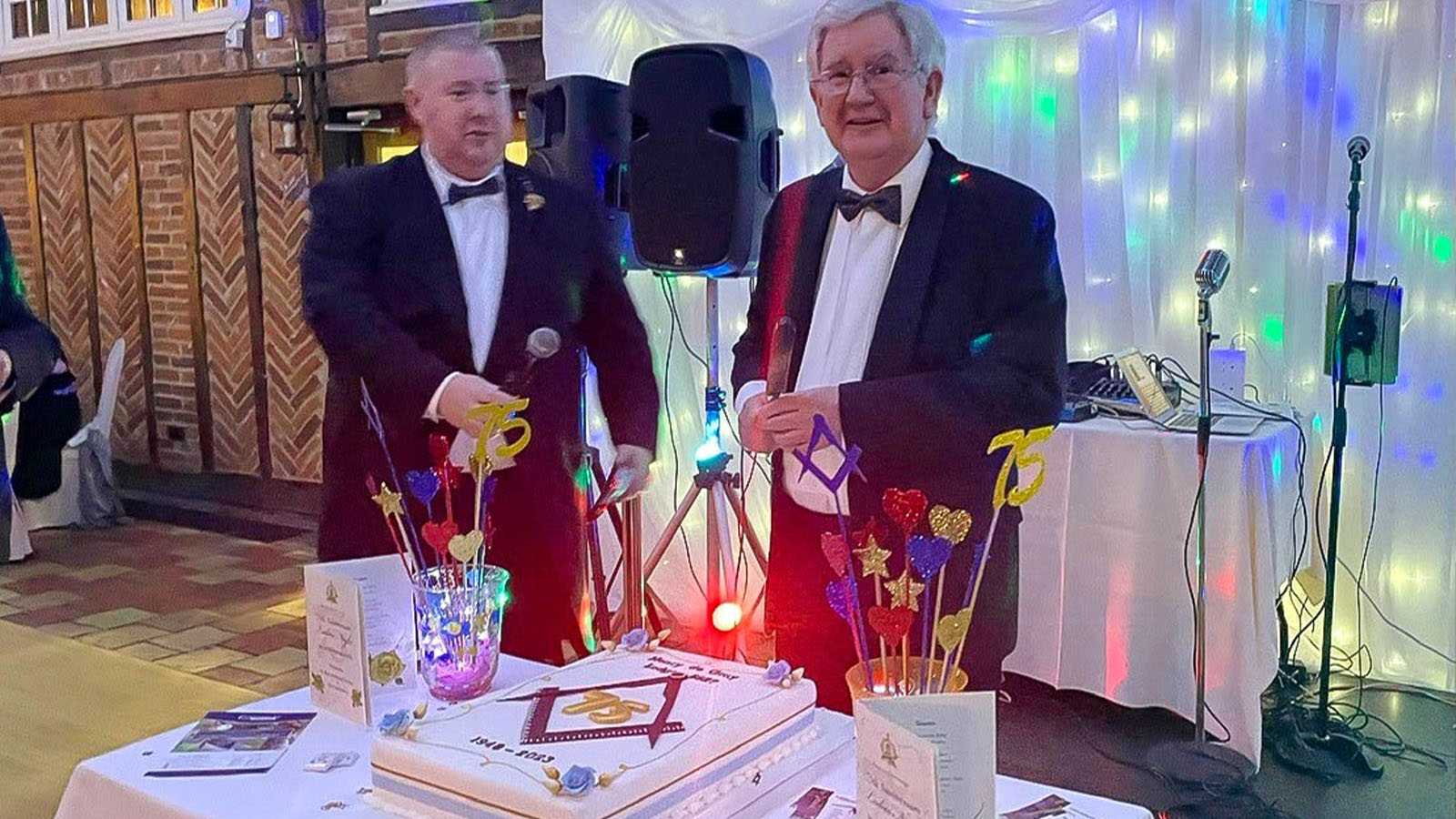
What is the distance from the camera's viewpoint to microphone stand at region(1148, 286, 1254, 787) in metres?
2.65

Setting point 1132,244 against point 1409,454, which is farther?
point 1132,244

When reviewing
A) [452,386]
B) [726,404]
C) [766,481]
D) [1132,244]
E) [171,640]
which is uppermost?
[1132,244]

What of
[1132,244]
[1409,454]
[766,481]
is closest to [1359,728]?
[1409,454]

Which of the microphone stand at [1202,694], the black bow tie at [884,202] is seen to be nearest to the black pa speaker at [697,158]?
the microphone stand at [1202,694]

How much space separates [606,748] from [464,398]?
827mm

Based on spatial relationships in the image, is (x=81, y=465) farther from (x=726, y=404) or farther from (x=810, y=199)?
(x=810, y=199)

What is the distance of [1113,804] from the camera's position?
1.16 m

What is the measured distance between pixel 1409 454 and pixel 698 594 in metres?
2.10

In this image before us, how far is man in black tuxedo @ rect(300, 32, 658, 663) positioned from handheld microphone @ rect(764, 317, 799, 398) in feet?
1.29

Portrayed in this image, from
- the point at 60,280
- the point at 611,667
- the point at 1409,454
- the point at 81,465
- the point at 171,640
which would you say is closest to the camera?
the point at 611,667

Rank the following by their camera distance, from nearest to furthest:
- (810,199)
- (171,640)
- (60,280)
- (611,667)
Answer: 1. (611,667)
2. (810,199)
3. (171,640)
4. (60,280)

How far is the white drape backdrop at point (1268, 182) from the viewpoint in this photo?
308 centimetres

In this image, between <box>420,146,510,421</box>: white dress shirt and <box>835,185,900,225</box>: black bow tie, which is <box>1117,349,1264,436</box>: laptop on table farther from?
<box>420,146,510,421</box>: white dress shirt

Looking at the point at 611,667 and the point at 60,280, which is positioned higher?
the point at 60,280
